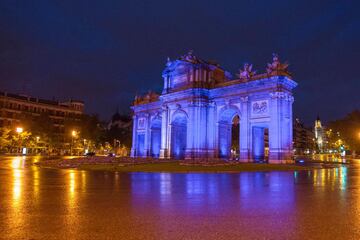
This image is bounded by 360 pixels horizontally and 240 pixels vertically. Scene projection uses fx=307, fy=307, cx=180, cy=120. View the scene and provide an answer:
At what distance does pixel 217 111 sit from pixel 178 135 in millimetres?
10941

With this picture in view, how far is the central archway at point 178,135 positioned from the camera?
6172 cm

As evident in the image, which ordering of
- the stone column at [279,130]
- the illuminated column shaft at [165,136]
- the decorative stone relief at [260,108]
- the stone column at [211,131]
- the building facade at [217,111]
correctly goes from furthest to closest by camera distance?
the illuminated column shaft at [165,136] → the stone column at [211,131] → the decorative stone relief at [260,108] → the building facade at [217,111] → the stone column at [279,130]

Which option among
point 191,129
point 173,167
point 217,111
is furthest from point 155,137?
point 173,167

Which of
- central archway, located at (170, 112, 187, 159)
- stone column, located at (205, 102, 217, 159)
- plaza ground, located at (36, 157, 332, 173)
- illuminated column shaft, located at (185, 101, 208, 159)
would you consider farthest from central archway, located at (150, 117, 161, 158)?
plaza ground, located at (36, 157, 332, 173)

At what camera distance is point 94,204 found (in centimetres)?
1041

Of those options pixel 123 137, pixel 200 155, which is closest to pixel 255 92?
pixel 200 155

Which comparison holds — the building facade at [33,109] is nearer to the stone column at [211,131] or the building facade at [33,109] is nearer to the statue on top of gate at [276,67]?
the stone column at [211,131]

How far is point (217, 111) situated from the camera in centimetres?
5691

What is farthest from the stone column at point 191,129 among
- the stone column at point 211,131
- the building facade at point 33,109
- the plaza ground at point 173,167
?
the building facade at point 33,109

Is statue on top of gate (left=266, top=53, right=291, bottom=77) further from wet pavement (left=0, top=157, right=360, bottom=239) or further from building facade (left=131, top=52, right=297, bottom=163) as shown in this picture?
wet pavement (left=0, top=157, right=360, bottom=239)

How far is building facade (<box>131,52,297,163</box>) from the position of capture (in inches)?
1832

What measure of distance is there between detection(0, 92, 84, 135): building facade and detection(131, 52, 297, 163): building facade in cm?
5813

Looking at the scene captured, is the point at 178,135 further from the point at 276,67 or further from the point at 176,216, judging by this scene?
the point at 176,216

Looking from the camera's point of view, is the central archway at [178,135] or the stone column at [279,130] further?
the central archway at [178,135]
